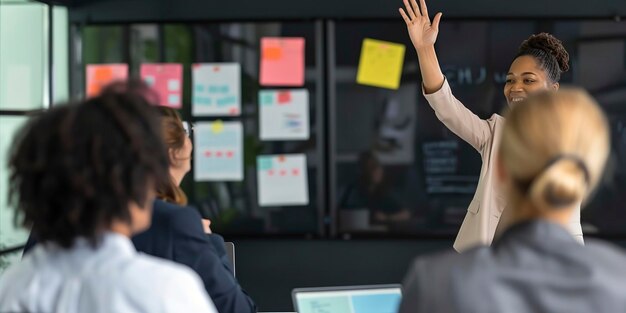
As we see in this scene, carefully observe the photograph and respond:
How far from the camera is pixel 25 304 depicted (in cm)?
114

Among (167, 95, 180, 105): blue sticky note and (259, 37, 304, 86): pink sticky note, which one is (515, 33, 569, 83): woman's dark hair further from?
(167, 95, 180, 105): blue sticky note

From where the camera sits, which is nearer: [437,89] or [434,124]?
[437,89]

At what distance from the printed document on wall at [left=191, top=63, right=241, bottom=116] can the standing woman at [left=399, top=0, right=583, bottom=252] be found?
6.60 feet

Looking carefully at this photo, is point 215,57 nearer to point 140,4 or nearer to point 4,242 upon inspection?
point 140,4

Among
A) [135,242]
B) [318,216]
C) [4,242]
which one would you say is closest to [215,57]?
[318,216]

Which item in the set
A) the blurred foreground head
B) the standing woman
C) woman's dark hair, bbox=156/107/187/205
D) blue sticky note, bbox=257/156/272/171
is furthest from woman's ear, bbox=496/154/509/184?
blue sticky note, bbox=257/156/272/171

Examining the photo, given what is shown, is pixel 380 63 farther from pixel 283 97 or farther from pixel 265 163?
pixel 265 163

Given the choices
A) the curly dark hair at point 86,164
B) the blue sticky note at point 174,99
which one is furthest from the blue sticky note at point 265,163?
the curly dark hair at point 86,164

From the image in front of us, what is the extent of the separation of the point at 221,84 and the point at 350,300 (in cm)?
256

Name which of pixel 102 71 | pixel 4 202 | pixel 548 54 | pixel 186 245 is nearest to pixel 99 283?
pixel 186 245

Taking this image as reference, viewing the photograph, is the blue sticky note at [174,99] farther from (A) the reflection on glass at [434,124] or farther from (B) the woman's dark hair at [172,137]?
(B) the woman's dark hair at [172,137]

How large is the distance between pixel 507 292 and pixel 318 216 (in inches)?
133

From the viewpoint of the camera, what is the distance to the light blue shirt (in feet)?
3.61

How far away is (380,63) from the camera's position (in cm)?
443
